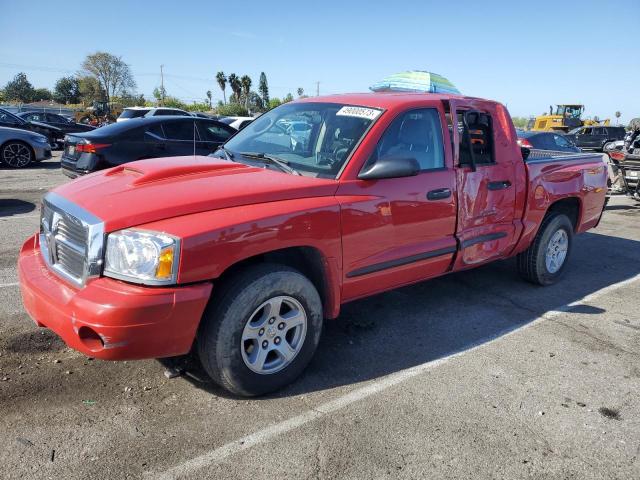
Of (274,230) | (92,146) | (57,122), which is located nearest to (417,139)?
(274,230)

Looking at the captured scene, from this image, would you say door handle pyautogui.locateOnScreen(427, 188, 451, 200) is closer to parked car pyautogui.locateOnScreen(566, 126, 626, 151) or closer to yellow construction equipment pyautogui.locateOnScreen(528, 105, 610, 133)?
parked car pyautogui.locateOnScreen(566, 126, 626, 151)

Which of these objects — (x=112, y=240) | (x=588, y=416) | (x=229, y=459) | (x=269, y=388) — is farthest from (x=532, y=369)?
(x=112, y=240)

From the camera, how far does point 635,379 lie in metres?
3.44

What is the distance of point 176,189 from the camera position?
9.63ft

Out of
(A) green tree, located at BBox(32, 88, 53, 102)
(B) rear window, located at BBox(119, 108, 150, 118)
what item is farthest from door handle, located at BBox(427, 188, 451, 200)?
(A) green tree, located at BBox(32, 88, 53, 102)

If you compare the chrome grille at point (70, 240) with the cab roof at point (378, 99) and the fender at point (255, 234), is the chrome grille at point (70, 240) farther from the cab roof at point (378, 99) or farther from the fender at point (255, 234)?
the cab roof at point (378, 99)

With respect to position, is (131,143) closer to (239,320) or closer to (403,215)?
(403,215)

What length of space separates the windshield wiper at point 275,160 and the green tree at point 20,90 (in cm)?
7425

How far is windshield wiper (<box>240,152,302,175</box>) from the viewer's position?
342cm

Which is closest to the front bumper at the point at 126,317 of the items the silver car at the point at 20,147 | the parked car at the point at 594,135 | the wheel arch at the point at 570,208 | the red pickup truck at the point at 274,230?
the red pickup truck at the point at 274,230

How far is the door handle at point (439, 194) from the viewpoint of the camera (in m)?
3.70

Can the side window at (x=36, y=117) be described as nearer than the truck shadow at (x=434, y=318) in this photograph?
No

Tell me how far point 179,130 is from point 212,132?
2.72 feet

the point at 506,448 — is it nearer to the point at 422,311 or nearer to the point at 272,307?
the point at 272,307
